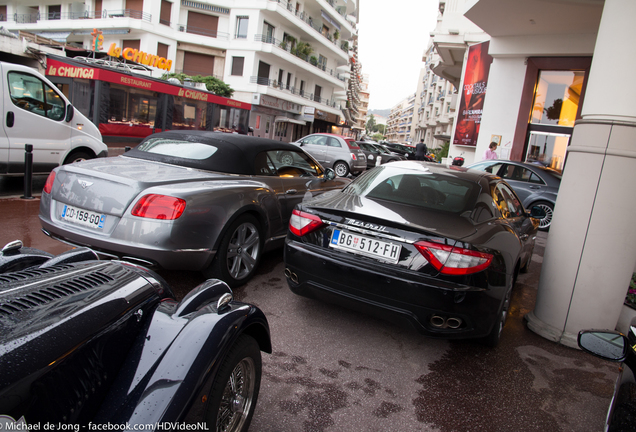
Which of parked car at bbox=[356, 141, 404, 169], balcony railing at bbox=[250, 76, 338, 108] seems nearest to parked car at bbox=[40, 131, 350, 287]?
parked car at bbox=[356, 141, 404, 169]

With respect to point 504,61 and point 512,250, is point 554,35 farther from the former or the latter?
point 512,250

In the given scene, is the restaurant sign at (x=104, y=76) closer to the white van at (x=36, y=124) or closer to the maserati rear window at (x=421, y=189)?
the white van at (x=36, y=124)

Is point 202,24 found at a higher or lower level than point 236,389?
higher

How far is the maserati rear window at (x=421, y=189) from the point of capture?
3.33 meters

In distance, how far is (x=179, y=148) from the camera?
4.20m

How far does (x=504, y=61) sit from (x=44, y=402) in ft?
50.7

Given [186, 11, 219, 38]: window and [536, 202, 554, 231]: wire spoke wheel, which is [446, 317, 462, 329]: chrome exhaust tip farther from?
[186, 11, 219, 38]: window

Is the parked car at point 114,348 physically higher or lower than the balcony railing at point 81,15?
lower

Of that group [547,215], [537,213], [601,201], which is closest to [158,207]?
[601,201]

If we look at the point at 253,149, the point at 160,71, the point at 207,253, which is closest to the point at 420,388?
the point at 207,253

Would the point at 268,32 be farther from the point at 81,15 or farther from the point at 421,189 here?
the point at 421,189

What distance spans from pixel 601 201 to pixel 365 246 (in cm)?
210

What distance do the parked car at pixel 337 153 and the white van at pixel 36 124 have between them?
33.3 ft

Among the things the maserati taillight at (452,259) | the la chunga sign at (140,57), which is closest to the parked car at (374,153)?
the la chunga sign at (140,57)
